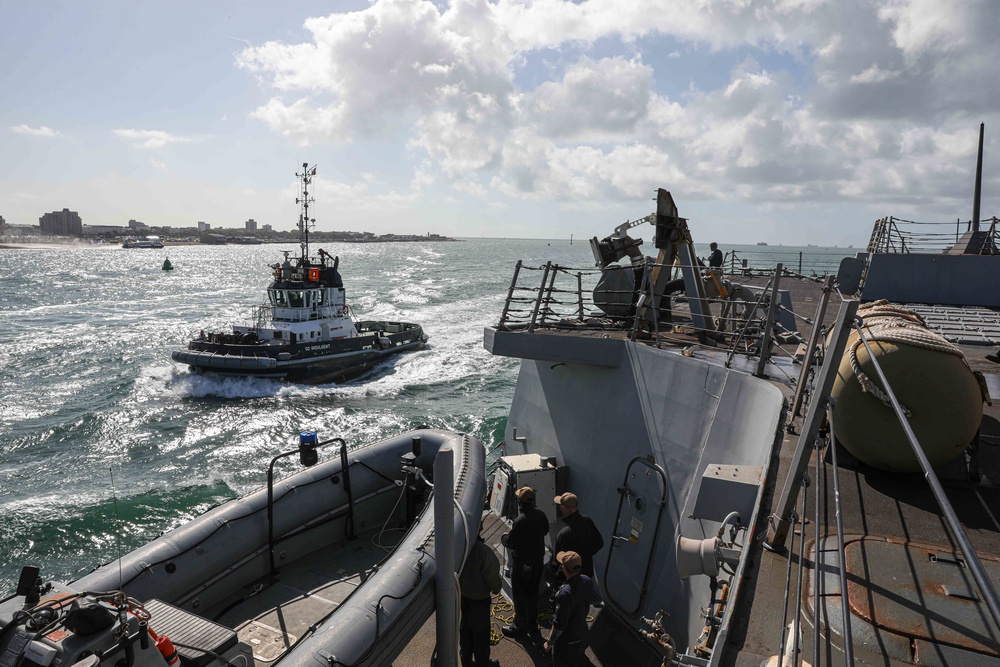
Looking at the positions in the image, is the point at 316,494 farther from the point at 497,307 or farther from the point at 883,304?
the point at 497,307

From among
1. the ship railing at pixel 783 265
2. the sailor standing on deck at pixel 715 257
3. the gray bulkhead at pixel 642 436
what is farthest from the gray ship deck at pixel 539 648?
the sailor standing on deck at pixel 715 257

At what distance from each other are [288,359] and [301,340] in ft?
7.19

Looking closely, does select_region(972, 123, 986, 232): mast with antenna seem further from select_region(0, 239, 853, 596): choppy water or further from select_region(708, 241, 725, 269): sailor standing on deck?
select_region(0, 239, 853, 596): choppy water

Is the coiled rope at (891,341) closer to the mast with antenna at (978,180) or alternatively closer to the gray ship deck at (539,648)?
the gray ship deck at (539,648)

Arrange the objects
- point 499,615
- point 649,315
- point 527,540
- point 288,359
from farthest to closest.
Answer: point 288,359, point 649,315, point 499,615, point 527,540

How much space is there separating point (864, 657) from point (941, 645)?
38cm

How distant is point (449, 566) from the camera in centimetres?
464

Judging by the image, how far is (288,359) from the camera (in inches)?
1050

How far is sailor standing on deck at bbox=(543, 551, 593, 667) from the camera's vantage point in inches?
186

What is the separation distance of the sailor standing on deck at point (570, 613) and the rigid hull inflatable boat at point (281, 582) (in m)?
1.26

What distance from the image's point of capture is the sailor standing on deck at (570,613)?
4723 millimetres

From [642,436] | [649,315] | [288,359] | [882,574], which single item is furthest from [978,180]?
[288,359]

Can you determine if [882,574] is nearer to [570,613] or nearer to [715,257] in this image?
[570,613]

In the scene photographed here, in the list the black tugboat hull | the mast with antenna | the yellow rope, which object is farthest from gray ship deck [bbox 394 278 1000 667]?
the black tugboat hull
